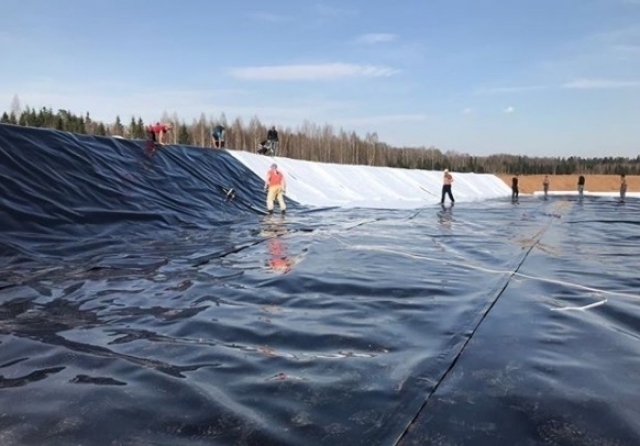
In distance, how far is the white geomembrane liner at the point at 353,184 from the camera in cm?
1742

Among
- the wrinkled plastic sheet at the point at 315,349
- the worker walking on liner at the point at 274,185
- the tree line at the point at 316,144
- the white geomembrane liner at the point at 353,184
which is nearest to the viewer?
the wrinkled plastic sheet at the point at 315,349

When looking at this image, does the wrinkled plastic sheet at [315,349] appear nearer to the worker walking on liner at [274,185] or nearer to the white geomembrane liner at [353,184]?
the worker walking on liner at [274,185]

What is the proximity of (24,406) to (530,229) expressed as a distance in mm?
9513

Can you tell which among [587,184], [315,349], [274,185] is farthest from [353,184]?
[587,184]

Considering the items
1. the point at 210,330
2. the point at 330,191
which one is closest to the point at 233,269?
the point at 210,330

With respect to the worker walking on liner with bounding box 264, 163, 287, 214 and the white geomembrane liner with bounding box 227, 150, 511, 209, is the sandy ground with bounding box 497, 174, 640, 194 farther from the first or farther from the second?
the worker walking on liner with bounding box 264, 163, 287, 214

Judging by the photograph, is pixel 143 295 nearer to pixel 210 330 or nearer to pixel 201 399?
pixel 210 330

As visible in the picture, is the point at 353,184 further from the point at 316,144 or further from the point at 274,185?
the point at 316,144

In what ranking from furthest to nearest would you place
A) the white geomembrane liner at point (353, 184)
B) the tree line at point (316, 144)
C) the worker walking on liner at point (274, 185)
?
the tree line at point (316, 144) → the white geomembrane liner at point (353, 184) → the worker walking on liner at point (274, 185)

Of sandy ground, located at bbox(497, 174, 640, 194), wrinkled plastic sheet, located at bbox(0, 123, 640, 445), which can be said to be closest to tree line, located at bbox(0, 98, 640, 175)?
sandy ground, located at bbox(497, 174, 640, 194)

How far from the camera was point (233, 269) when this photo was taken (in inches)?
211

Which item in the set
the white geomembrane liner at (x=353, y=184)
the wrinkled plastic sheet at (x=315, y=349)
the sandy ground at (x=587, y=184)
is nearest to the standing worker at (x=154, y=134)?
the white geomembrane liner at (x=353, y=184)

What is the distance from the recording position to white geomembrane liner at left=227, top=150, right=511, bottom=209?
686 inches

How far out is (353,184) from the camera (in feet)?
72.5
